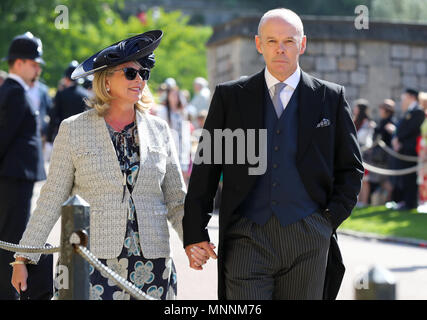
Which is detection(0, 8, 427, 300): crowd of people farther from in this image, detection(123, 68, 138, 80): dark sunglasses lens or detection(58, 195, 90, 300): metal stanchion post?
detection(58, 195, 90, 300): metal stanchion post

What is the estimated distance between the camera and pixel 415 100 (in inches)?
586

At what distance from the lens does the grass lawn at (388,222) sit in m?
12.2

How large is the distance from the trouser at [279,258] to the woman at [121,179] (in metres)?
0.27

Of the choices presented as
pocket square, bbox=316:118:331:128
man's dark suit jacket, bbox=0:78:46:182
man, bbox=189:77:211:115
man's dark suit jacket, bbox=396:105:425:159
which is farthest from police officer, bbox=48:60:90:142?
man, bbox=189:77:211:115

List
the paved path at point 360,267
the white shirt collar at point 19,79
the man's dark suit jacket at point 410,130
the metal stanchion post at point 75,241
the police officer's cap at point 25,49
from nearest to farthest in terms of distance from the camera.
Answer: the metal stanchion post at point 75,241 → the white shirt collar at point 19,79 → the police officer's cap at point 25,49 → the paved path at point 360,267 → the man's dark suit jacket at point 410,130

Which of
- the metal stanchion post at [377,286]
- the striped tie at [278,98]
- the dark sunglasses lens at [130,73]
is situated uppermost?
the dark sunglasses lens at [130,73]

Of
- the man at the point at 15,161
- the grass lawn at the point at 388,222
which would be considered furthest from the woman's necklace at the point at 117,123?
the grass lawn at the point at 388,222

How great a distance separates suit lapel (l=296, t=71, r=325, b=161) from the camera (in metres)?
4.58

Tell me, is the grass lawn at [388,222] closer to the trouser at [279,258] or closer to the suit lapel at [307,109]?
the suit lapel at [307,109]

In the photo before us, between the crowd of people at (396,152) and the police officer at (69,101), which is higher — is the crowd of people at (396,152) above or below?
below

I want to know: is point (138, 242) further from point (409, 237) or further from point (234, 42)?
point (234, 42)

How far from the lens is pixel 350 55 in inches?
745

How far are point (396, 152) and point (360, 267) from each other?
6348 millimetres

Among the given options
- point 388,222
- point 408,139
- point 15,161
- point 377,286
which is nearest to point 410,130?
point 408,139
